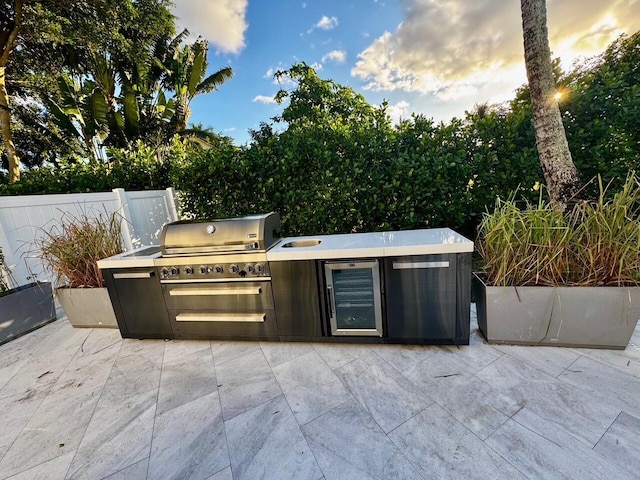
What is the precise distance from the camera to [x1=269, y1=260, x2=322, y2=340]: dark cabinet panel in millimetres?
2085

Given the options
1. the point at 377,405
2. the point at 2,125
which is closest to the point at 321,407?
the point at 377,405

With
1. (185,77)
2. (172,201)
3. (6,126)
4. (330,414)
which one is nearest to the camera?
(330,414)

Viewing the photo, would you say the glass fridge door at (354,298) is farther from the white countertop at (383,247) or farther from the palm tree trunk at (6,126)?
the palm tree trunk at (6,126)

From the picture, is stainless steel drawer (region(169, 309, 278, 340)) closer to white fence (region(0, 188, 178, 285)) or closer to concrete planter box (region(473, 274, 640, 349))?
concrete planter box (region(473, 274, 640, 349))

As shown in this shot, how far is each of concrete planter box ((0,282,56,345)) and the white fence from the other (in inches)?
11.4

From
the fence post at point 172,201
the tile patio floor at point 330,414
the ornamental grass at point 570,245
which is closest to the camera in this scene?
the tile patio floor at point 330,414

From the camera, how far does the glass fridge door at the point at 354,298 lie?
202cm

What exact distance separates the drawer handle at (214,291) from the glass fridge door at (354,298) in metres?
0.66

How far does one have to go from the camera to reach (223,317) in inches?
91.1

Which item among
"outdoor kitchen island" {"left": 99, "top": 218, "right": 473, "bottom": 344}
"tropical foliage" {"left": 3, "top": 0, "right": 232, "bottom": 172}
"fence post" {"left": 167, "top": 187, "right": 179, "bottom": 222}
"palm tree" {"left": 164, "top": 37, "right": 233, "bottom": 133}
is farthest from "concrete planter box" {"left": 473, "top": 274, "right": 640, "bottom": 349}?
"palm tree" {"left": 164, "top": 37, "right": 233, "bottom": 133}

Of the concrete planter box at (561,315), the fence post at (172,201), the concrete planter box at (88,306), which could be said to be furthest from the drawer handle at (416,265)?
the fence post at (172,201)

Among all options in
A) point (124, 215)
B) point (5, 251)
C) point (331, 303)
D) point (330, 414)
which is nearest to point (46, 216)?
point (5, 251)

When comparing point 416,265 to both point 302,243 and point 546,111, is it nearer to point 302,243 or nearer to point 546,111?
point 302,243

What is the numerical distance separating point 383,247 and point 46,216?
4.30 m
